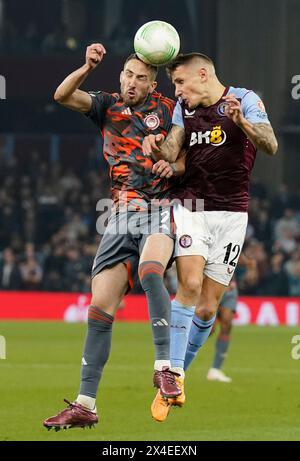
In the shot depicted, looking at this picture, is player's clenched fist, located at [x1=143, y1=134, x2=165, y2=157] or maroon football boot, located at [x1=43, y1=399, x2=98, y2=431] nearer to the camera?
maroon football boot, located at [x1=43, y1=399, x2=98, y2=431]

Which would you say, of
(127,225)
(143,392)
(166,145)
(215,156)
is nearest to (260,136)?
(215,156)

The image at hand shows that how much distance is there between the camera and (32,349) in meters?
18.7

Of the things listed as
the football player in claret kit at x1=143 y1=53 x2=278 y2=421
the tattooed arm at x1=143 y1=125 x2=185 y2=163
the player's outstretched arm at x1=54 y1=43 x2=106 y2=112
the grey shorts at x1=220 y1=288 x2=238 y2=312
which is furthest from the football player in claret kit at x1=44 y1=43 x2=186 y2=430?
the grey shorts at x1=220 y1=288 x2=238 y2=312

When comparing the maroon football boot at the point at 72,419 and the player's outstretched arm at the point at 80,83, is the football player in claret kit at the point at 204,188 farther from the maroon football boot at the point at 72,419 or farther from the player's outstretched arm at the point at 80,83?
the maroon football boot at the point at 72,419

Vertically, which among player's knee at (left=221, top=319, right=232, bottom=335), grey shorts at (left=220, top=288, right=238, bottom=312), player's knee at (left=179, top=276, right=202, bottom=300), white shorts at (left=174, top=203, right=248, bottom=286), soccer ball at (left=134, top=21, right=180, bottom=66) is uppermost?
soccer ball at (left=134, top=21, right=180, bottom=66)

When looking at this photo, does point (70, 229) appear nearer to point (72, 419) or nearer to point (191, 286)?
point (191, 286)

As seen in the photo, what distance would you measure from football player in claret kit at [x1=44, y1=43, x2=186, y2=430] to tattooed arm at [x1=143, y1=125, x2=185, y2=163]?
0.34 feet

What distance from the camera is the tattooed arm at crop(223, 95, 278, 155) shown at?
8.82 m

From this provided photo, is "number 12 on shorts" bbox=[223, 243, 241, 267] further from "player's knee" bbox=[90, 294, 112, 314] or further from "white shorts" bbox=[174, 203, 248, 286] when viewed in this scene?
"player's knee" bbox=[90, 294, 112, 314]

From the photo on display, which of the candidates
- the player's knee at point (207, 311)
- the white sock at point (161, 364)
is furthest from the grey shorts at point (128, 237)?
the player's knee at point (207, 311)

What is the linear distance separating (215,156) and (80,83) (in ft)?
4.10

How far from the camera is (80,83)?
9.07 meters

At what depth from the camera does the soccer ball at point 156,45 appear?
9.30 meters

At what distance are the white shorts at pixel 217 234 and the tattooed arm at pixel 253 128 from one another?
0.87m
